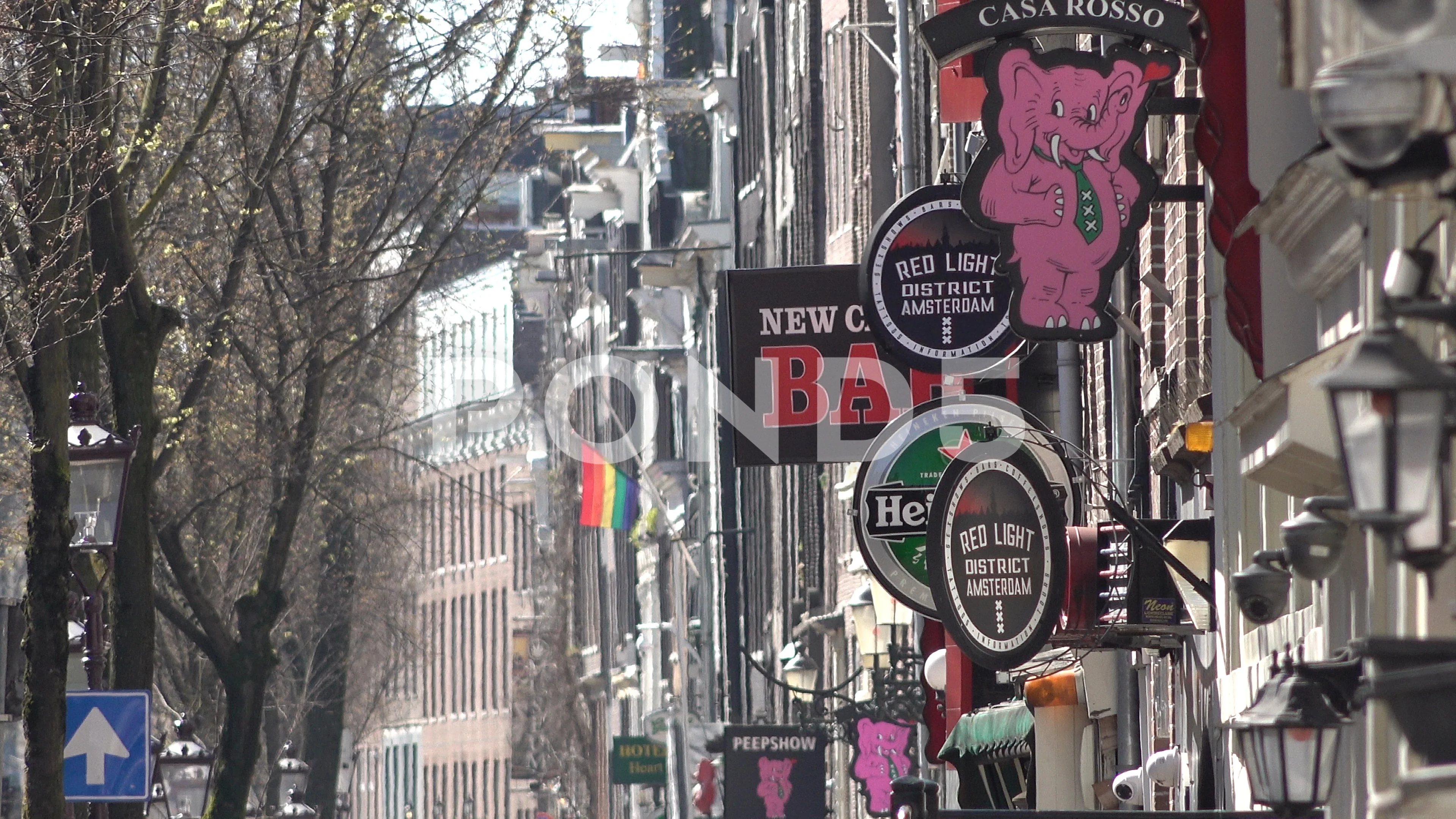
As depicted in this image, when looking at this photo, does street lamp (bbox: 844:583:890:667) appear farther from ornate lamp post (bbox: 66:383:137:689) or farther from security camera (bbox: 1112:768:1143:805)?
ornate lamp post (bbox: 66:383:137:689)

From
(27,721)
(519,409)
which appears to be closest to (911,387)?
(27,721)

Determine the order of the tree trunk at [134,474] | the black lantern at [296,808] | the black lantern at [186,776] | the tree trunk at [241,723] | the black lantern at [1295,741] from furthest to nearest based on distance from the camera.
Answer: the black lantern at [296,808]
the black lantern at [186,776]
the tree trunk at [241,723]
the tree trunk at [134,474]
the black lantern at [1295,741]

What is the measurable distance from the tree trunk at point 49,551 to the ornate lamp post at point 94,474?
3.35ft

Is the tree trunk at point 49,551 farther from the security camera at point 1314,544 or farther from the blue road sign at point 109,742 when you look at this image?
the security camera at point 1314,544

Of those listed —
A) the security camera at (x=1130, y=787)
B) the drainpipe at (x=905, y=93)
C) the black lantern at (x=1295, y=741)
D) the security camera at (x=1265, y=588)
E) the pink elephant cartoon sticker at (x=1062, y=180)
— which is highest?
the drainpipe at (x=905, y=93)

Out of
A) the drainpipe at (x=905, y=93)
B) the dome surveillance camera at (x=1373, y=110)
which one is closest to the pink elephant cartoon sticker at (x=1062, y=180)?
the dome surveillance camera at (x=1373, y=110)

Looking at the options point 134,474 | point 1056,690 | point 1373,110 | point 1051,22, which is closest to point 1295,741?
point 1373,110

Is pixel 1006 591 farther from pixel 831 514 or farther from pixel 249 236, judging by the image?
pixel 831 514

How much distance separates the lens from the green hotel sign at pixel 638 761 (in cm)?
5669

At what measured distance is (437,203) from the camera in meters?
26.2

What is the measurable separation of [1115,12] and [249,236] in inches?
452

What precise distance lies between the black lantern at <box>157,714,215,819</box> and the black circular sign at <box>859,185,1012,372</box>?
32.8ft

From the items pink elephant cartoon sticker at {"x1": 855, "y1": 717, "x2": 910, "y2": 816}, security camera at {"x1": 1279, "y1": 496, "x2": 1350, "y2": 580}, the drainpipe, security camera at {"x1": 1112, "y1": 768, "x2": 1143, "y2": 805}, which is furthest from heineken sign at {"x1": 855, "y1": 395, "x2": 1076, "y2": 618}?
pink elephant cartoon sticker at {"x1": 855, "y1": 717, "x2": 910, "y2": 816}

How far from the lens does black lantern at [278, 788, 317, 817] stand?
2853 cm
